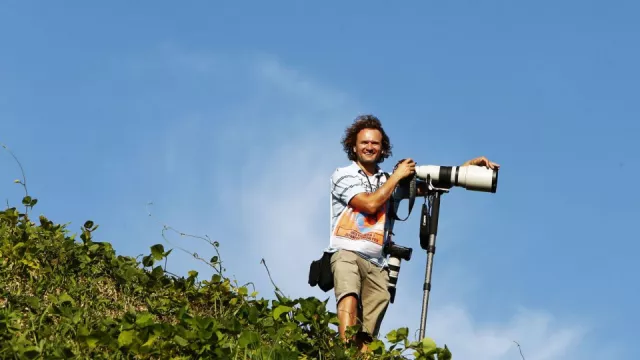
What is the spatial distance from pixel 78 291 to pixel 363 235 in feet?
7.53

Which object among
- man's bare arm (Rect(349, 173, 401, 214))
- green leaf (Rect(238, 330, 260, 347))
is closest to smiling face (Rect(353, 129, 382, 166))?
man's bare arm (Rect(349, 173, 401, 214))

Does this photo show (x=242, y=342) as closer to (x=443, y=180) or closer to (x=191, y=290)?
(x=191, y=290)

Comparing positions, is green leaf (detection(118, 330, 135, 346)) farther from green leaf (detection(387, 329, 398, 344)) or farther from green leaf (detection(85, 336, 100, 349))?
green leaf (detection(387, 329, 398, 344))

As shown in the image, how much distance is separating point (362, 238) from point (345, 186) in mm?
468

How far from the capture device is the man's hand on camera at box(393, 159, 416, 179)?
738 centimetres

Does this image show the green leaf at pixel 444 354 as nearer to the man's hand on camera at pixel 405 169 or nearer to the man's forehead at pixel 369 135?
the man's hand on camera at pixel 405 169

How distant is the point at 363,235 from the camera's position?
7164mm

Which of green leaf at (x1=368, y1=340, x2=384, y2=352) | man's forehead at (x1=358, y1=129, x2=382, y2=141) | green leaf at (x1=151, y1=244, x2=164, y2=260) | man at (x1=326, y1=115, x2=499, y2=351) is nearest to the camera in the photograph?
green leaf at (x1=368, y1=340, x2=384, y2=352)

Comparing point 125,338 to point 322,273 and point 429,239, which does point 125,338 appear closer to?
point 322,273

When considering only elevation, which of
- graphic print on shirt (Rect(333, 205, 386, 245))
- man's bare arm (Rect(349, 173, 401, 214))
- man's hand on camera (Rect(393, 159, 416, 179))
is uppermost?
man's hand on camera (Rect(393, 159, 416, 179))

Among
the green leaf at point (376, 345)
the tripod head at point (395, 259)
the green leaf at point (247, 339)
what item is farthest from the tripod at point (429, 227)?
the green leaf at point (247, 339)

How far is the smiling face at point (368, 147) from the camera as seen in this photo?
7.59m

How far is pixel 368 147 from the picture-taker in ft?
25.0

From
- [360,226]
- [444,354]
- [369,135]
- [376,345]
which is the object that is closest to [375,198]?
[360,226]
